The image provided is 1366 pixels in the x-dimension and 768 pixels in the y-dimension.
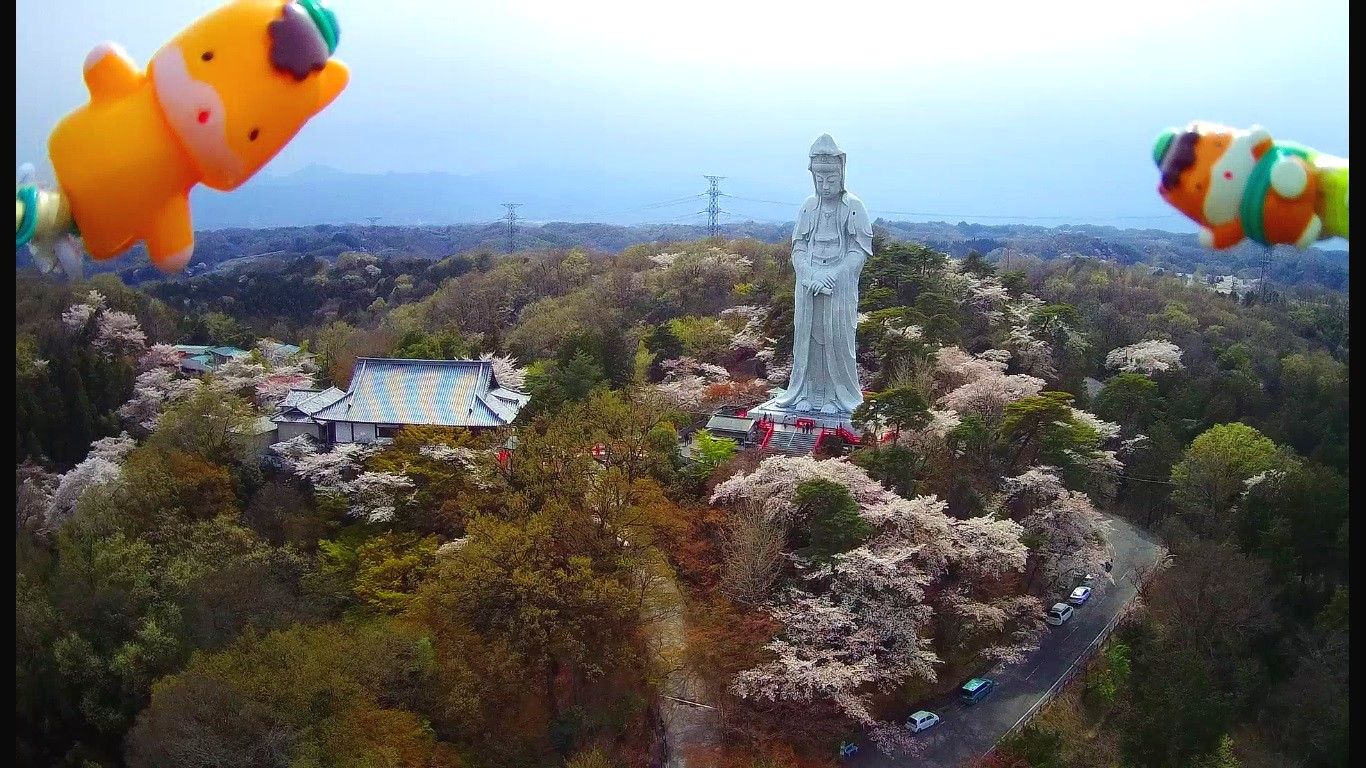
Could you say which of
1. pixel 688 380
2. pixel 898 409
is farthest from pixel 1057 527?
pixel 688 380

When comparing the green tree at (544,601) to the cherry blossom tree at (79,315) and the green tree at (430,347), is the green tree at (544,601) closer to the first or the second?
the green tree at (430,347)

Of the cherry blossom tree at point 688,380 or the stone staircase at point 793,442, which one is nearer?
the stone staircase at point 793,442

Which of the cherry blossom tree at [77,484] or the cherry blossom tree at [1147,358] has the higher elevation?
the cherry blossom tree at [1147,358]

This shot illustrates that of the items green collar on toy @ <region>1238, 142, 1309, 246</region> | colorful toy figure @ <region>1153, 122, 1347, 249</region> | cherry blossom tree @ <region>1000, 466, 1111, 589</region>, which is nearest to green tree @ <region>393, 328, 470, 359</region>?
cherry blossom tree @ <region>1000, 466, 1111, 589</region>

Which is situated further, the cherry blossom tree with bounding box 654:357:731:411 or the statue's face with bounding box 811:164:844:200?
the cherry blossom tree with bounding box 654:357:731:411

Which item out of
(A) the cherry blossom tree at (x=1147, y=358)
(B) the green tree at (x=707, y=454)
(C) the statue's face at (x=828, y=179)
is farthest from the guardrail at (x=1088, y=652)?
(C) the statue's face at (x=828, y=179)

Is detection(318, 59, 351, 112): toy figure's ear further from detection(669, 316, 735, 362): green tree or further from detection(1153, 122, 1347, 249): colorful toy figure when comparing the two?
detection(669, 316, 735, 362): green tree

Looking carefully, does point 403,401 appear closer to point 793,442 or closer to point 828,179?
point 793,442
